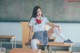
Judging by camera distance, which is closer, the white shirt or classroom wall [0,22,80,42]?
the white shirt

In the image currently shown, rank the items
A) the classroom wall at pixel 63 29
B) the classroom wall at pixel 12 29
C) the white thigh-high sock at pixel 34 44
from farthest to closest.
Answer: the classroom wall at pixel 12 29 < the classroom wall at pixel 63 29 < the white thigh-high sock at pixel 34 44

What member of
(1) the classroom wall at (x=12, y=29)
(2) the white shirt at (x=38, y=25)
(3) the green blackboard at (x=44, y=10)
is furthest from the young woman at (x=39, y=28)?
(1) the classroom wall at (x=12, y=29)

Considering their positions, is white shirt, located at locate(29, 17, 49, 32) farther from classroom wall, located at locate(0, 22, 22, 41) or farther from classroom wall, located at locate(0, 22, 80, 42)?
classroom wall, located at locate(0, 22, 22, 41)

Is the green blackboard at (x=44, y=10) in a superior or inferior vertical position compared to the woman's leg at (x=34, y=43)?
superior

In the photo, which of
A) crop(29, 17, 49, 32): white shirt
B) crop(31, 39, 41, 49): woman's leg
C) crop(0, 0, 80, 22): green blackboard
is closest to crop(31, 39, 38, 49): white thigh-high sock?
crop(31, 39, 41, 49): woman's leg

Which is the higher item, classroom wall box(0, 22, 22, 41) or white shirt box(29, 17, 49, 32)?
white shirt box(29, 17, 49, 32)

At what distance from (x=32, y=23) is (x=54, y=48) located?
996 mm

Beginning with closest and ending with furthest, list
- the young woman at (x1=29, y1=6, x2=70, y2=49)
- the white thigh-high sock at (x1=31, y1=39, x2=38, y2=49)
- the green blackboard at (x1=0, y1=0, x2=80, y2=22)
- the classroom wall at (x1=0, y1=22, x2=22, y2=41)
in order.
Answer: the white thigh-high sock at (x1=31, y1=39, x2=38, y2=49)
the young woman at (x1=29, y1=6, x2=70, y2=49)
the green blackboard at (x1=0, y1=0, x2=80, y2=22)
the classroom wall at (x1=0, y1=22, x2=22, y2=41)

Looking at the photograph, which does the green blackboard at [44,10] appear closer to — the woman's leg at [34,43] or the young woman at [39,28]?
the young woman at [39,28]

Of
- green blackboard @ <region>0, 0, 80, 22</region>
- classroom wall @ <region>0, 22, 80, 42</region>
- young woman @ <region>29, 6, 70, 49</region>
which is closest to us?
young woman @ <region>29, 6, 70, 49</region>

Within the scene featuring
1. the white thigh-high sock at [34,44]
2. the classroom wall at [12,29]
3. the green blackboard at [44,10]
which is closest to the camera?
the white thigh-high sock at [34,44]

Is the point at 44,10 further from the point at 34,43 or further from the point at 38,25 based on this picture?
the point at 34,43

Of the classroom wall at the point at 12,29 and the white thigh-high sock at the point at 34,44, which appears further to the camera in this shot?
the classroom wall at the point at 12,29

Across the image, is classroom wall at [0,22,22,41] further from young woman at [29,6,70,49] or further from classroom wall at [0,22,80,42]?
young woman at [29,6,70,49]
